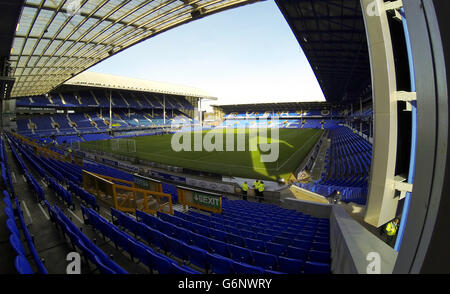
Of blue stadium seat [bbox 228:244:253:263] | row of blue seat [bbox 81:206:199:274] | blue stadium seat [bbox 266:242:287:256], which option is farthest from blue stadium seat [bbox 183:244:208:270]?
blue stadium seat [bbox 266:242:287:256]

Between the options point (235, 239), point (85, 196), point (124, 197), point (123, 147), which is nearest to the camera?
point (235, 239)

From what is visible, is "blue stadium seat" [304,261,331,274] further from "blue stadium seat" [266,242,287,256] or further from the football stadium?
"blue stadium seat" [266,242,287,256]

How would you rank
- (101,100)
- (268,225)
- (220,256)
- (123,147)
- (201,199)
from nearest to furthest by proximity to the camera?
(220,256) → (268,225) → (201,199) → (123,147) → (101,100)

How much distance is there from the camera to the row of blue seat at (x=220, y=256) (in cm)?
317

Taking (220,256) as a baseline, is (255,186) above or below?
below

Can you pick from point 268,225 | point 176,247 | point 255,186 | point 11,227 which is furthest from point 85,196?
point 255,186

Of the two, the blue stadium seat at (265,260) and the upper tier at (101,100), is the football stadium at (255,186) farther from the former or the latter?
the upper tier at (101,100)

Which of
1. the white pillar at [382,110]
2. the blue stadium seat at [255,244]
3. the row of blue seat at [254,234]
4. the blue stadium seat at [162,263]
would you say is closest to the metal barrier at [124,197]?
the row of blue seat at [254,234]

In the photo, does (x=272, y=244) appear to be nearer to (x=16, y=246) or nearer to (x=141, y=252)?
(x=141, y=252)

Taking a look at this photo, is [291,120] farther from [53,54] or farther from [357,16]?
[53,54]

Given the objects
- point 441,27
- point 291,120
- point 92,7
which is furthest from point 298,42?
point 291,120

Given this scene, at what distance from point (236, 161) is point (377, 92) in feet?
53.7

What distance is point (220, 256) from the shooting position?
11.3ft
